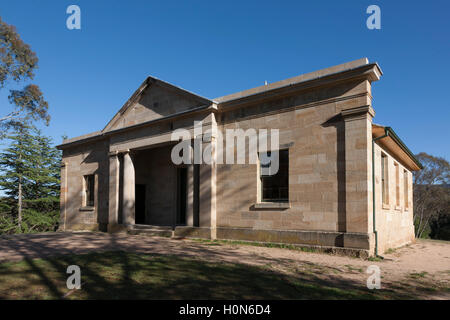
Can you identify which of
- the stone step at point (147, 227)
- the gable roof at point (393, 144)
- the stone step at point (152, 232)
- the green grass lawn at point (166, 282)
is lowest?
the stone step at point (152, 232)

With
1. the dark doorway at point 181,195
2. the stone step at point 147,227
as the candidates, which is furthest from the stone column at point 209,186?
the dark doorway at point 181,195

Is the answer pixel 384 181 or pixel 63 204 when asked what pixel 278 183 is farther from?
pixel 63 204

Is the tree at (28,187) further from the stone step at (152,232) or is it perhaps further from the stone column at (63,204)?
the stone step at (152,232)

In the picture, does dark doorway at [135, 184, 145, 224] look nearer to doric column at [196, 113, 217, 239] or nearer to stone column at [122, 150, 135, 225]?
stone column at [122, 150, 135, 225]

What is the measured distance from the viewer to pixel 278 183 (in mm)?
12125

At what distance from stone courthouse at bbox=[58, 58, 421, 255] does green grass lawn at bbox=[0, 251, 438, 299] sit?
12.7 ft

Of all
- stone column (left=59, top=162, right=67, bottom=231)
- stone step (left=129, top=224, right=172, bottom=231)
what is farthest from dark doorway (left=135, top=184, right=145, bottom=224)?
stone column (left=59, top=162, right=67, bottom=231)

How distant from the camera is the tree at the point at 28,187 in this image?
3253cm

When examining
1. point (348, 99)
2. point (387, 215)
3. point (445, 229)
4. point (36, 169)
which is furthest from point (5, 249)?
point (445, 229)

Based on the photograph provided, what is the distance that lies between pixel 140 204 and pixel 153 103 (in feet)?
19.4

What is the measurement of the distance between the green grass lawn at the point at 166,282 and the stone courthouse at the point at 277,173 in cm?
387

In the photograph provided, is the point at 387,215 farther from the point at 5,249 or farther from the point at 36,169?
the point at 36,169

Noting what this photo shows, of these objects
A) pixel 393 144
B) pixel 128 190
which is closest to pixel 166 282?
pixel 393 144

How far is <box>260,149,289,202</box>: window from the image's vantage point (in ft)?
39.1
